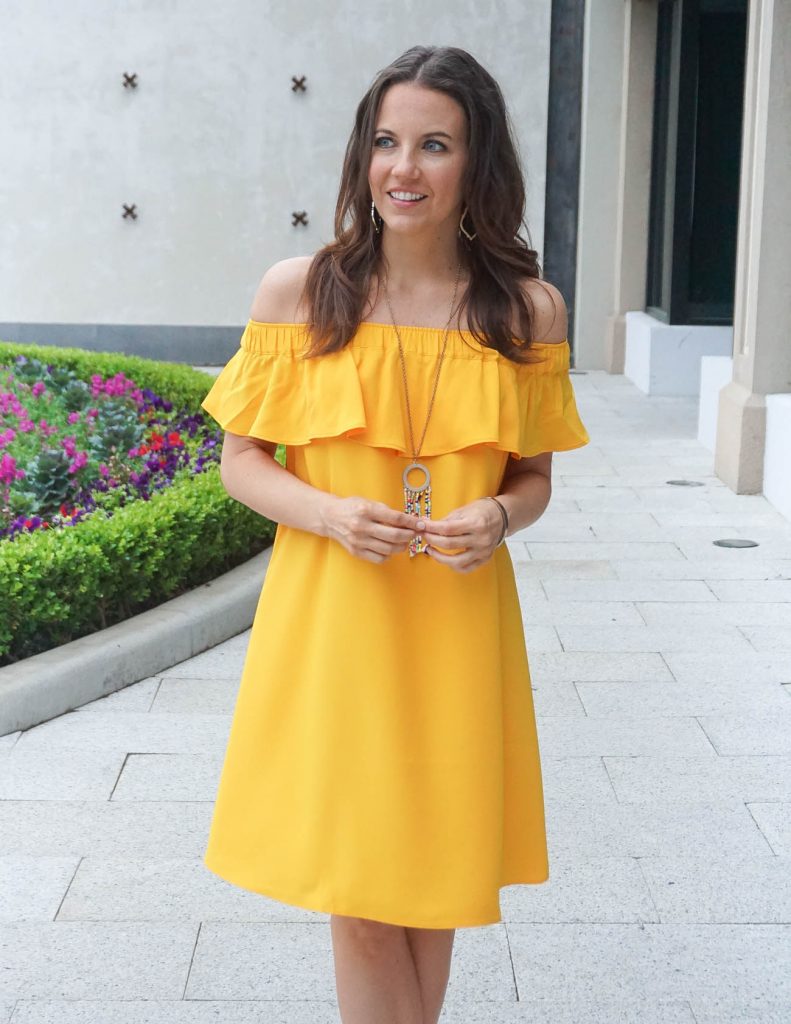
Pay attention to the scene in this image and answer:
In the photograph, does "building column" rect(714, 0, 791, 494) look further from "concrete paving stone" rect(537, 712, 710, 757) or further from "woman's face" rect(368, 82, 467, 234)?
"woman's face" rect(368, 82, 467, 234)

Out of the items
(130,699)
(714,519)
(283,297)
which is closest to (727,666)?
(130,699)

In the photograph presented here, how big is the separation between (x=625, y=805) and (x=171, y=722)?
4.80ft

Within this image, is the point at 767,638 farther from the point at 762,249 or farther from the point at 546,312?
the point at 546,312

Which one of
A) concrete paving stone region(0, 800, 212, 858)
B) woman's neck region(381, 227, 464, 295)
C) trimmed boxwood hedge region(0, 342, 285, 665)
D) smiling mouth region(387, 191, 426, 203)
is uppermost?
smiling mouth region(387, 191, 426, 203)

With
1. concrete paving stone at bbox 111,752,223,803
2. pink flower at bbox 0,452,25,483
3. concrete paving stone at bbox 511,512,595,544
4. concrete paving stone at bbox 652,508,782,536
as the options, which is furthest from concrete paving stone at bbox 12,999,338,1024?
concrete paving stone at bbox 652,508,782,536

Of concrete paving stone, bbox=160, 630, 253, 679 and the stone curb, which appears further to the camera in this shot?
concrete paving stone, bbox=160, 630, 253, 679

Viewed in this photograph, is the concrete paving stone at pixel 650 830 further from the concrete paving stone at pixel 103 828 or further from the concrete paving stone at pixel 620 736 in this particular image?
the concrete paving stone at pixel 103 828

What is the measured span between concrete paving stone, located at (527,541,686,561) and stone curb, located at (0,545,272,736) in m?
1.67

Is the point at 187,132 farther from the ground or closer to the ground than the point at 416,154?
farther from the ground

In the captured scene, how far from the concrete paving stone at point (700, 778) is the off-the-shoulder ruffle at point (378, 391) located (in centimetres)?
198

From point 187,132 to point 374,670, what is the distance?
1305cm

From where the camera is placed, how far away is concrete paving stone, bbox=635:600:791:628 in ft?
18.5

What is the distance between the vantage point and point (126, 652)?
4.75 meters

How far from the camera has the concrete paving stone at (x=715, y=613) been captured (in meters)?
5.62
